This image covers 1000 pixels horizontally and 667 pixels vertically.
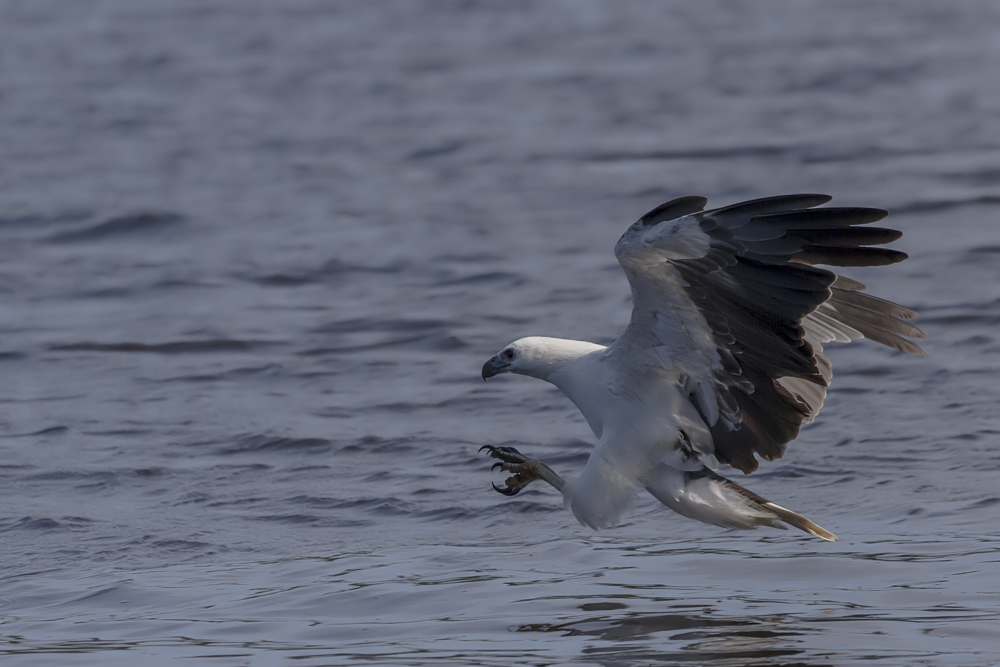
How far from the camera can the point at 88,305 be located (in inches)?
475

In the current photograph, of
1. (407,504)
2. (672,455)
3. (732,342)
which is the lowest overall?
(407,504)

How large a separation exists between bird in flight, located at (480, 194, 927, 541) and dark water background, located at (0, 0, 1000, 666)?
44 centimetres

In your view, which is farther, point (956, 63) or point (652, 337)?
point (956, 63)

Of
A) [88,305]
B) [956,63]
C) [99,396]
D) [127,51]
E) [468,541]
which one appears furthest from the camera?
[127,51]

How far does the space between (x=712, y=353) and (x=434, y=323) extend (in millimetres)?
5132

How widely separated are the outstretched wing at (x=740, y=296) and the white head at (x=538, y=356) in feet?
1.59

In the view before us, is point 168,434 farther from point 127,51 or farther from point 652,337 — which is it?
point 127,51

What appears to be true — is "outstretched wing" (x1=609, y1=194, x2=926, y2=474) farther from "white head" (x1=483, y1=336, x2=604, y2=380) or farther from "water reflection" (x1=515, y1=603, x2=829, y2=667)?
"water reflection" (x1=515, y1=603, x2=829, y2=667)

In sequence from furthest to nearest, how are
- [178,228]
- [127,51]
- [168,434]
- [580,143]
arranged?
[127,51] → [580,143] → [178,228] → [168,434]

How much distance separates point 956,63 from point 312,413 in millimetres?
10993

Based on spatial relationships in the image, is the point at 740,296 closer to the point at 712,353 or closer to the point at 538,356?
the point at 712,353

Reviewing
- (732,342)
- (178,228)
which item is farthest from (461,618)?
(178,228)

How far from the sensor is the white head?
6.99 m

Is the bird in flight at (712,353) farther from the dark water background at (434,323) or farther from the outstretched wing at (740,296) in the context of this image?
the dark water background at (434,323)
